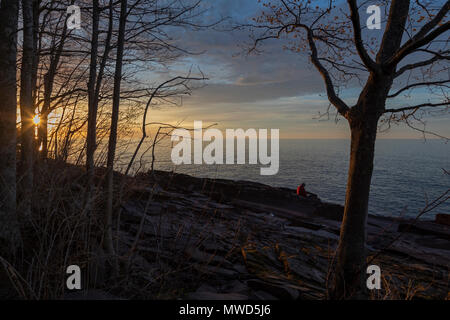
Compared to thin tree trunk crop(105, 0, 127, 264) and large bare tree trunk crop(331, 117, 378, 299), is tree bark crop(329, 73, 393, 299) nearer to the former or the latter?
large bare tree trunk crop(331, 117, 378, 299)

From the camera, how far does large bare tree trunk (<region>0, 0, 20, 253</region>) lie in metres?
4.25

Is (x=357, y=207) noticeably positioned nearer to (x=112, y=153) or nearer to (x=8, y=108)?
(x=112, y=153)

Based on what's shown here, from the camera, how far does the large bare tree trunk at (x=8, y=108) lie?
13.9 feet

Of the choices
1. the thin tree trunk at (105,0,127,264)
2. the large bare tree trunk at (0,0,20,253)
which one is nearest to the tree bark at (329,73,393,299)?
the thin tree trunk at (105,0,127,264)

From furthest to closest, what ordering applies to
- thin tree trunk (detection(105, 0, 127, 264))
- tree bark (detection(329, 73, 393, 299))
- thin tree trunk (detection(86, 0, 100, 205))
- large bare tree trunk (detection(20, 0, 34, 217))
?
tree bark (detection(329, 73, 393, 299)) → large bare tree trunk (detection(20, 0, 34, 217)) → thin tree trunk (detection(86, 0, 100, 205)) → thin tree trunk (detection(105, 0, 127, 264))

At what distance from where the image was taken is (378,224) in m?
16.5

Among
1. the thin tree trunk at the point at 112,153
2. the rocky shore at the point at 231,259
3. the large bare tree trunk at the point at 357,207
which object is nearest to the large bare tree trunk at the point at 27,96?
the thin tree trunk at the point at 112,153

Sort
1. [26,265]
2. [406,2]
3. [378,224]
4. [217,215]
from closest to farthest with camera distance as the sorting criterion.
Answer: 1. [26,265]
2. [406,2]
3. [217,215]
4. [378,224]

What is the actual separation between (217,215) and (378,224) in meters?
11.5

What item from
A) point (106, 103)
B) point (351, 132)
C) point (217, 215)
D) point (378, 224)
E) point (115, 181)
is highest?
point (106, 103)

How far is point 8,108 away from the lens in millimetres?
4387
